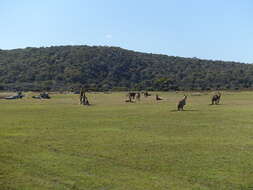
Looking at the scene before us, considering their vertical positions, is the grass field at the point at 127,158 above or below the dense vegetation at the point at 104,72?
below

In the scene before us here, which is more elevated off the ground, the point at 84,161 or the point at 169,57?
the point at 169,57

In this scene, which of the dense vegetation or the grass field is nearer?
the grass field

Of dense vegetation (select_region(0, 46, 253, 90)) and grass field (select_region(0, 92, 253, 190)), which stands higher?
dense vegetation (select_region(0, 46, 253, 90))

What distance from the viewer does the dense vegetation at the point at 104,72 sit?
109 meters

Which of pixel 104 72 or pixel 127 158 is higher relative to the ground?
pixel 104 72

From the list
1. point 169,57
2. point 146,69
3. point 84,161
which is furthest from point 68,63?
point 84,161

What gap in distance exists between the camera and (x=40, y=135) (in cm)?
1773

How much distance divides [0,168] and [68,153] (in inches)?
107

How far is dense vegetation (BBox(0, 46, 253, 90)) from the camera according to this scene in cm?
10869

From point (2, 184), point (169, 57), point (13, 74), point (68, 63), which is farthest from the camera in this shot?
point (169, 57)

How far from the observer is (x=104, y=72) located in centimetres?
12675

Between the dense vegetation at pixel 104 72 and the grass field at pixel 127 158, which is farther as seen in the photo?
the dense vegetation at pixel 104 72

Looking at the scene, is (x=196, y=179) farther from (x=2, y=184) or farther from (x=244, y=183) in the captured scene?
(x=2, y=184)

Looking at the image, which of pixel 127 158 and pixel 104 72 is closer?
pixel 127 158
